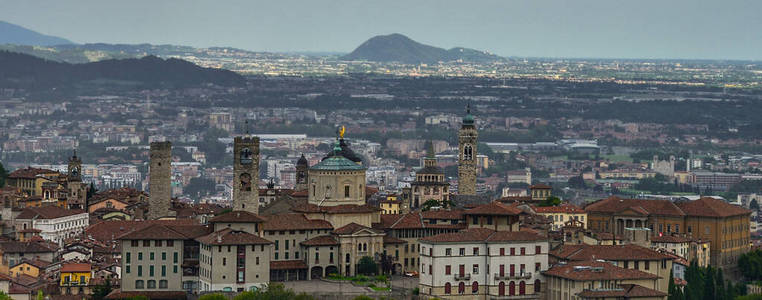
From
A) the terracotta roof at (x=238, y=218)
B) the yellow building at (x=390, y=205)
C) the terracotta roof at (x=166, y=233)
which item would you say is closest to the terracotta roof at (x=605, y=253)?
the terracotta roof at (x=238, y=218)

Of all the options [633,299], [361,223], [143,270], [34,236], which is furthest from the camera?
[34,236]

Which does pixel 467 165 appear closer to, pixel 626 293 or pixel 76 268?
pixel 76 268

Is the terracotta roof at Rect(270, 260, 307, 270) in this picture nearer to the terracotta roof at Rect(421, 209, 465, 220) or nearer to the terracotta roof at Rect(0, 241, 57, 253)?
the terracotta roof at Rect(421, 209, 465, 220)

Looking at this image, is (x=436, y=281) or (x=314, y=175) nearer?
(x=436, y=281)

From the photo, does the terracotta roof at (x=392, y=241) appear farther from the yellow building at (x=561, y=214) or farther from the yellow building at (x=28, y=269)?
the yellow building at (x=561, y=214)

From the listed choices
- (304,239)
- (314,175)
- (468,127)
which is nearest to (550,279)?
(304,239)

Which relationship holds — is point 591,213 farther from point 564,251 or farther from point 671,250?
point 564,251
